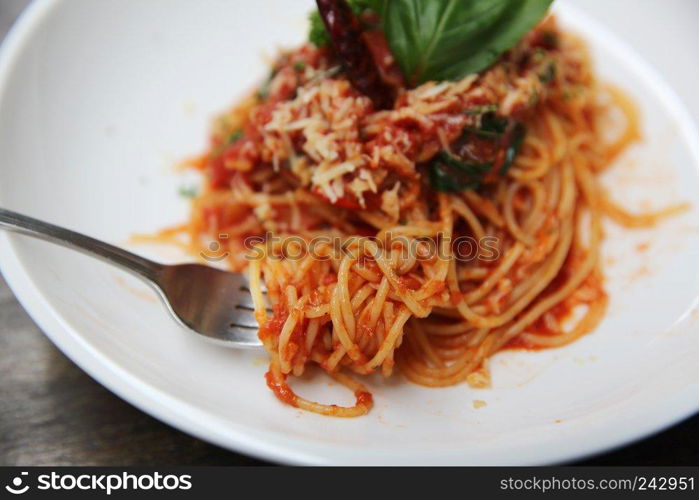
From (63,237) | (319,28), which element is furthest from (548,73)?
(63,237)

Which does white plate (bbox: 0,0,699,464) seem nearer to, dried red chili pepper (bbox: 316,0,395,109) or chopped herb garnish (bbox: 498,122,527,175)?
chopped herb garnish (bbox: 498,122,527,175)

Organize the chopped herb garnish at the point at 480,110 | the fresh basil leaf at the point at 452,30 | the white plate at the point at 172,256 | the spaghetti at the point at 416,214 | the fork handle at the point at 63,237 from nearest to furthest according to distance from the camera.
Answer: the white plate at the point at 172,256, the fork handle at the point at 63,237, the spaghetti at the point at 416,214, the fresh basil leaf at the point at 452,30, the chopped herb garnish at the point at 480,110

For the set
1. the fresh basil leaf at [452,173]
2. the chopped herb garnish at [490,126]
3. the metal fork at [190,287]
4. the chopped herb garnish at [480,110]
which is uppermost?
the chopped herb garnish at [480,110]

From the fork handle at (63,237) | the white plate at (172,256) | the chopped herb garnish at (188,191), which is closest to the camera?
the white plate at (172,256)

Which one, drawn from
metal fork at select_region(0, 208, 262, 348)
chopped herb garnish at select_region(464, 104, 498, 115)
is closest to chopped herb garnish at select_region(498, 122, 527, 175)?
chopped herb garnish at select_region(464, 104, 498, 115)

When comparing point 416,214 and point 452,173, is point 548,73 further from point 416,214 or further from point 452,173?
point 416,214

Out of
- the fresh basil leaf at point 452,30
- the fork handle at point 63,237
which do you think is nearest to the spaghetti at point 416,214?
the fresh basil leaf at point 452,30

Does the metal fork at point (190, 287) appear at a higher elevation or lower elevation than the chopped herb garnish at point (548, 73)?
lower

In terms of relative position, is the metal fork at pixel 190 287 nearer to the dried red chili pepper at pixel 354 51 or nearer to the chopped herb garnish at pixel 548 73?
the dried red chili pepper at pixel 354 51
